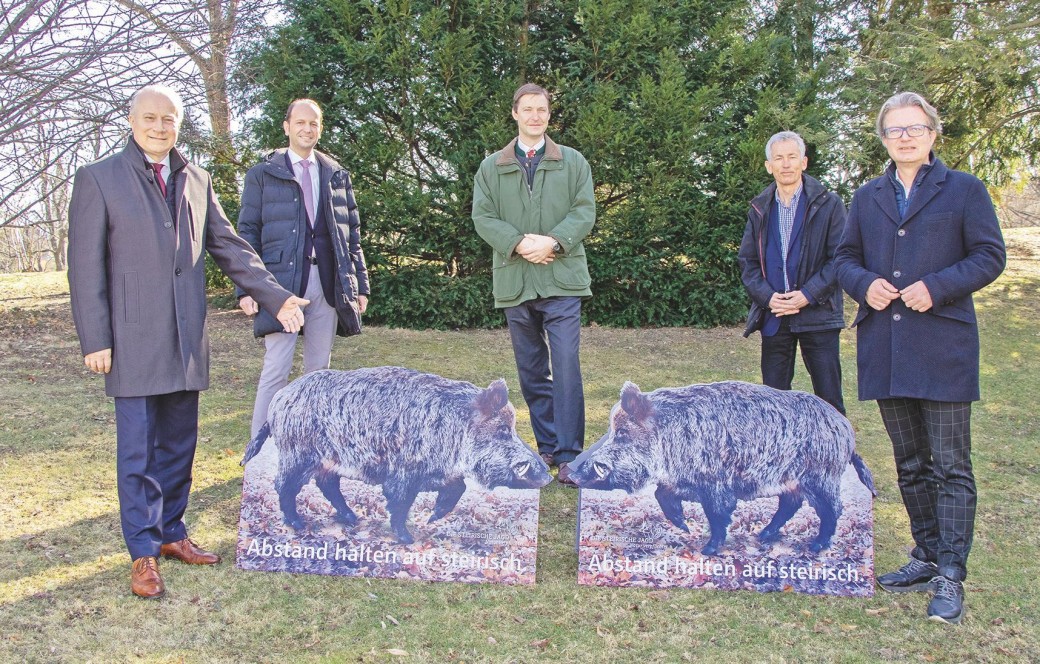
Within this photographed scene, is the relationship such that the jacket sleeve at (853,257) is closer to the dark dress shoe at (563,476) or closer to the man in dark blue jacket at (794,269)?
the man in dark blue jacket at (794,269)

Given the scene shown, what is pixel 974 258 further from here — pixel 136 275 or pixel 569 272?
pixel 136 275

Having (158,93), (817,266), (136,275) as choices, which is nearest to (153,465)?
(136,275)

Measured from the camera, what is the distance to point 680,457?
354cm

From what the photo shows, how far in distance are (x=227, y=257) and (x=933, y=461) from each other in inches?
127

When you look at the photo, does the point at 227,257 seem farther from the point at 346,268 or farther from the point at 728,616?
the point at 728,616

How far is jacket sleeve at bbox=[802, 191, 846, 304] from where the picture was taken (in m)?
4.23

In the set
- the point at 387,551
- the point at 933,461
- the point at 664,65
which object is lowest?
the point at 387,551

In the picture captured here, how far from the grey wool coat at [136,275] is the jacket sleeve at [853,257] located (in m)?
2.79

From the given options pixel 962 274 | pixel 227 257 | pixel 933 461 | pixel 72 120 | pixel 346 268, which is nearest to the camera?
pixel 962 274

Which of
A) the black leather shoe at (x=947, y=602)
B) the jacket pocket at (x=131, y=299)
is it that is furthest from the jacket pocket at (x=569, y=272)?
the black leather shoe at (x=947, y=602)

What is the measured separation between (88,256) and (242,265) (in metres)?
0.69

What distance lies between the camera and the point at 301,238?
4359mm

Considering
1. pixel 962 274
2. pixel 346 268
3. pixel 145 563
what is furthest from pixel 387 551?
pixel 962 274

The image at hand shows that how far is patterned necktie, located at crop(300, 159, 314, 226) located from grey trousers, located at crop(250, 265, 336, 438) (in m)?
0.29
